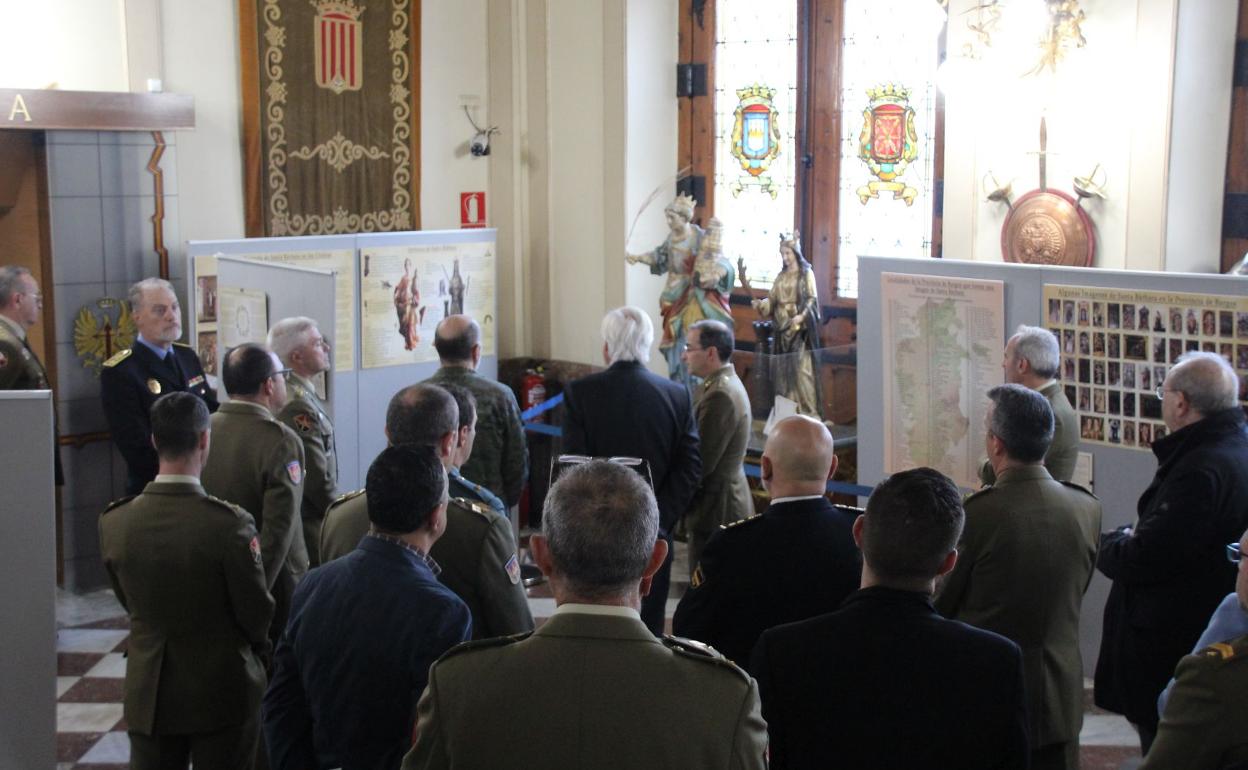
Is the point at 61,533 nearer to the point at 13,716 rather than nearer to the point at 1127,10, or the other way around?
the point at 13,716

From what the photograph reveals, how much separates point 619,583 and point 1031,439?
5.99 feet

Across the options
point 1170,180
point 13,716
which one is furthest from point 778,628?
point 1170,180

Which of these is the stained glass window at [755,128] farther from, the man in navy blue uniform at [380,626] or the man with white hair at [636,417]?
the man in navy blue uniform at [380,626]

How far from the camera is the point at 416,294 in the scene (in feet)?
26.8

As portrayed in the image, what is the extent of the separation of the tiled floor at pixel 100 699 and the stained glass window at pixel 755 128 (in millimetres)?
2267

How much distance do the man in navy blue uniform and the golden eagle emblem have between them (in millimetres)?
4800

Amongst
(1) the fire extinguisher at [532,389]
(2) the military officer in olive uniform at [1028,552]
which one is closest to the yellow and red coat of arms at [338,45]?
(1) the fire extinguisher at [532,389]

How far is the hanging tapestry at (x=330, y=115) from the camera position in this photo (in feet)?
26.0

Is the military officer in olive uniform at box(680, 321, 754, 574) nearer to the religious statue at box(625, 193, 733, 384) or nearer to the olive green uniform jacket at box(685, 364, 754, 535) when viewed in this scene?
the olive green uniform jacket at box(685, 364, 754, 535)

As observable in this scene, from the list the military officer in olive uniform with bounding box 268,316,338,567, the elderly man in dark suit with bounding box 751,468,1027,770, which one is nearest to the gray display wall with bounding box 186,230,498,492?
the military officer in olive uniform with bounding box 268,316,338,567

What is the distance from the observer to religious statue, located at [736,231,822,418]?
720cm

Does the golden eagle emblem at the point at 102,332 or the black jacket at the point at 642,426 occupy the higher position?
the golden eagle emblem at the point at 102,332

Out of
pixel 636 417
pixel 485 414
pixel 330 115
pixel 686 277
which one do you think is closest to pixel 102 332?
pixel 330 115

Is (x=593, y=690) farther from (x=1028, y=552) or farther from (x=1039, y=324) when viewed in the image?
(x=1039, y=324)
